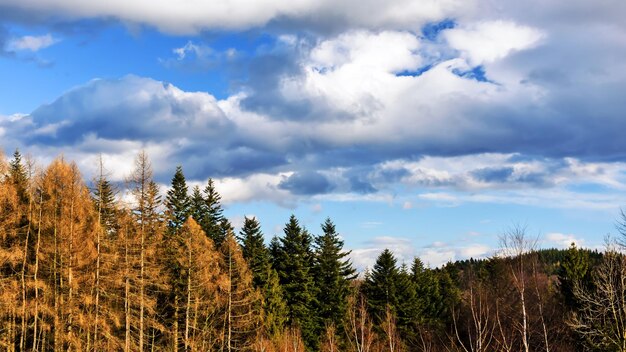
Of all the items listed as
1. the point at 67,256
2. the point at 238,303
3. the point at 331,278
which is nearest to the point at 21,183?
the point at 67,256

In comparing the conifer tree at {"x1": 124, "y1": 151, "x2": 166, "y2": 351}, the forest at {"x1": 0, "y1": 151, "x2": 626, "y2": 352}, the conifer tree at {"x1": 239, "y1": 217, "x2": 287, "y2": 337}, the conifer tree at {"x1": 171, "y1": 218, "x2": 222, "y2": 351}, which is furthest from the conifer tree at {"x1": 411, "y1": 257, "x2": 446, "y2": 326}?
the conifer tree at {"x1": 124, "y1": 151, "x2": 166, "y2": 351}

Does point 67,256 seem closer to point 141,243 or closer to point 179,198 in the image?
point 141,243

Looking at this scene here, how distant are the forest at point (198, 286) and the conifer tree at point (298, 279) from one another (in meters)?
0.15

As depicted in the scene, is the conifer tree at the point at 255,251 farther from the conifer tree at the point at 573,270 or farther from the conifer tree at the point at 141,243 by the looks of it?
the conifer tree at the point at 573,270

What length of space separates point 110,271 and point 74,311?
3954mm

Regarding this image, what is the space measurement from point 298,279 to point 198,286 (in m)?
19.1

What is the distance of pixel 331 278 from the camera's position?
230 ft

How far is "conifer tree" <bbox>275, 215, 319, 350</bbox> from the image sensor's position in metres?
65.2

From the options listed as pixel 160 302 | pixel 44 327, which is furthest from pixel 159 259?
pixel 44 327

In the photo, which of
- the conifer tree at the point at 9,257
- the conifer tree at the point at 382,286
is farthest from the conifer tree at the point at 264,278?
the conifer tree at the point at 9,257

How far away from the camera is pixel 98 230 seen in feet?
145

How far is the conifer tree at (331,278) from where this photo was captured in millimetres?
A: 68250

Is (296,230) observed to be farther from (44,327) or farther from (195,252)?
(44,327)

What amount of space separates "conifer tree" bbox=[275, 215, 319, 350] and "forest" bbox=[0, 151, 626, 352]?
0.49 feet
